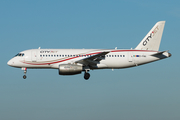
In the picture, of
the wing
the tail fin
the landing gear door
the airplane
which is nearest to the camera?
the wing

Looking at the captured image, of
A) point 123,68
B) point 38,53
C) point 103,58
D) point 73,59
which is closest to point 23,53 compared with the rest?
point 38,53

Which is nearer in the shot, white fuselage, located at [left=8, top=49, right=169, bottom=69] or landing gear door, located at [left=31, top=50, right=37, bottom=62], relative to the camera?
landing gear door, located at [left=31, top=50, right=37, bottom=62]

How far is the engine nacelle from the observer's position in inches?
1847

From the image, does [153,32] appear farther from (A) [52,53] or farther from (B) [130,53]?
(A) [52,53]

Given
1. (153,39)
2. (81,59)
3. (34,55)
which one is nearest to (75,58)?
(81,59)

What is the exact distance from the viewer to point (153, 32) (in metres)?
53.6

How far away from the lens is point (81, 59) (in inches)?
1930

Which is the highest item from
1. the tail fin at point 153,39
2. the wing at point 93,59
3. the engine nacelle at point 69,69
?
the tail fin at point 153,39

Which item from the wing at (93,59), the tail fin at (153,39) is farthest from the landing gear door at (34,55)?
the tail fin at (153,39)

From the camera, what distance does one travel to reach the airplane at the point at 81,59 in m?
47.9

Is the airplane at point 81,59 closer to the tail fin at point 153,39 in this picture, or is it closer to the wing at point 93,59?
the wing at point 93,59

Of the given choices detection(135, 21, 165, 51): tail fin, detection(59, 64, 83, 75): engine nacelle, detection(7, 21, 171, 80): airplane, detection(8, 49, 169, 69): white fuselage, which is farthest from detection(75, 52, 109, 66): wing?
detection(135, 21, 165, 51): tail fin

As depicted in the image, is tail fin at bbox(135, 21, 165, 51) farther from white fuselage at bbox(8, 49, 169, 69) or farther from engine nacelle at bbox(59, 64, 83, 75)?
engine nacelle at bbox(59, 64, 83, 75)

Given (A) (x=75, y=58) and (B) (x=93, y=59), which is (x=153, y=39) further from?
(A) (x=75, y=58)
